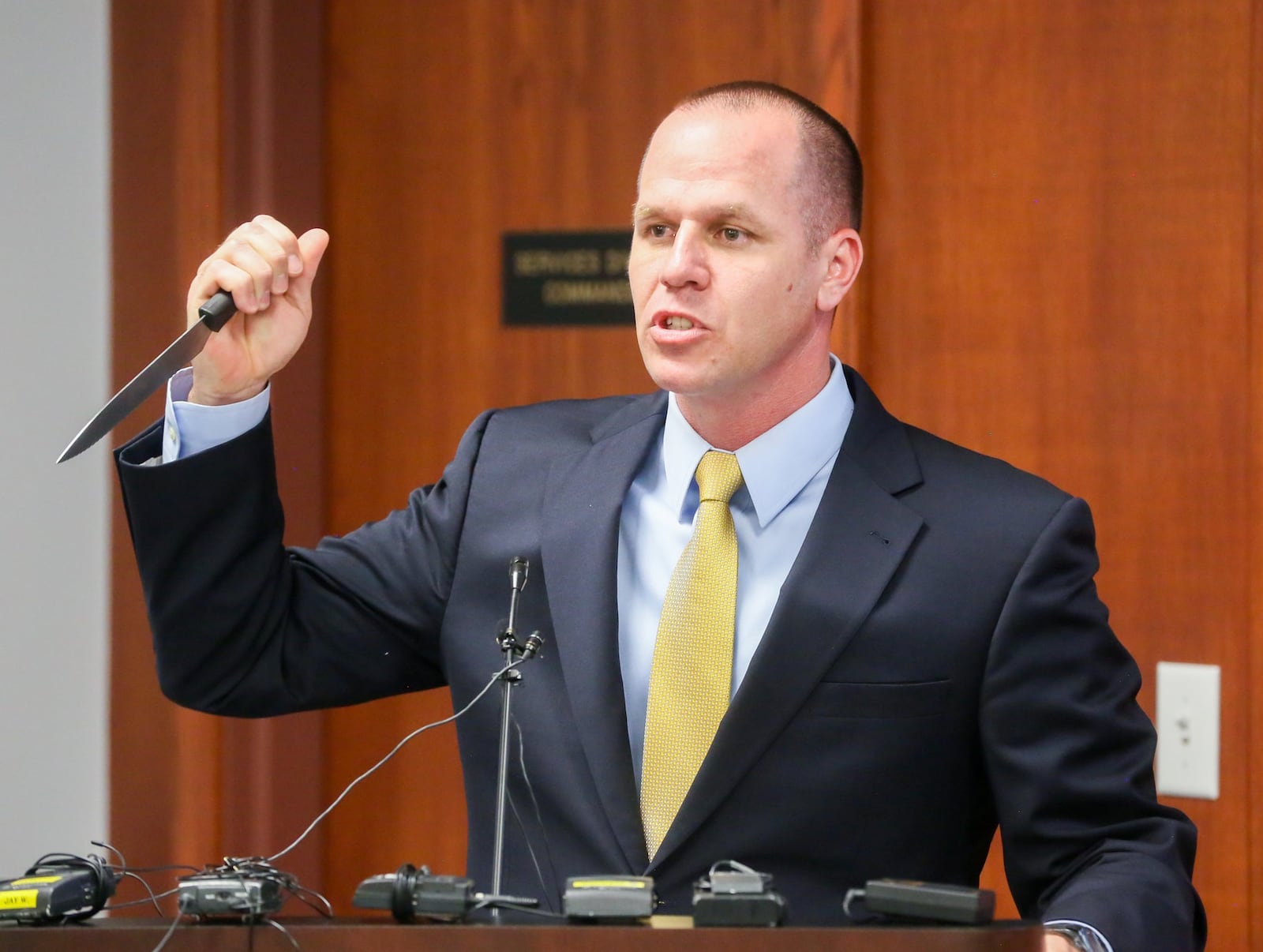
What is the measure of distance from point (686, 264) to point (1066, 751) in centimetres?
61

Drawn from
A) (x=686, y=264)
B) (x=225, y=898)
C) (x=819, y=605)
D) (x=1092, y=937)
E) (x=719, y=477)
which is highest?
(x=686, y=264)

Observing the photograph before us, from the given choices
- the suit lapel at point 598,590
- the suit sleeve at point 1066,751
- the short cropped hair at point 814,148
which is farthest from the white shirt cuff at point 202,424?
the suit sleeve at point 1066,751

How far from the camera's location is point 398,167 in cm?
259

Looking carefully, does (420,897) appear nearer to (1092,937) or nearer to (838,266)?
(1092,937)

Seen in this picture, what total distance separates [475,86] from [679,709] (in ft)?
4.49

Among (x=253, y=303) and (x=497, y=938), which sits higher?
(x=253, y=303)

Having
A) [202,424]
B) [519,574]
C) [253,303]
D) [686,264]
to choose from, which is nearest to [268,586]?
[202,424]

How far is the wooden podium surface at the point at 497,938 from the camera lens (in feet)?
2.94

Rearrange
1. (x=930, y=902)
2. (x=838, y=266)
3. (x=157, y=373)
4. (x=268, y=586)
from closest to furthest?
(x=930, y=902)
(x=157, y=373)
(x=268, y=586)
(x=838, y=266)

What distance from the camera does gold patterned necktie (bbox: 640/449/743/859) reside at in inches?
59.6

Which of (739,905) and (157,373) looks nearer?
(739,905)

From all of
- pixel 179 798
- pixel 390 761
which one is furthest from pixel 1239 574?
pixel 179 798

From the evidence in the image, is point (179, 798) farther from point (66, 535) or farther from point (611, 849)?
point (611, 849)

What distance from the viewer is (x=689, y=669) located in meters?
1.54
